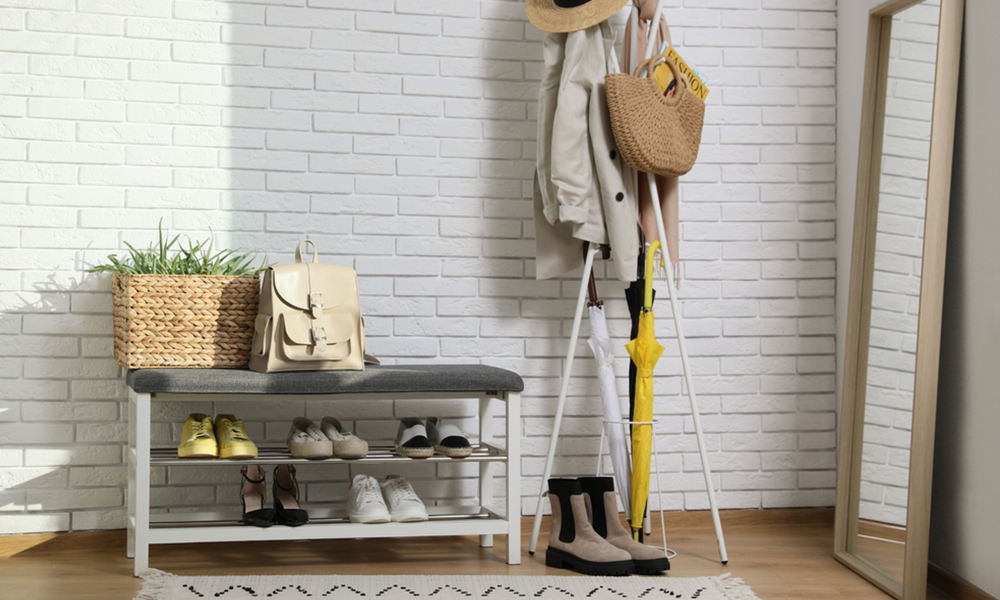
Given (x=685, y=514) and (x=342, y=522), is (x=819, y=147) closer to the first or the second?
(x=685, y=514)

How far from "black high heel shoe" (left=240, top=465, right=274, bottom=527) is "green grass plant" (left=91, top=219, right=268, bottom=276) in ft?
1.85

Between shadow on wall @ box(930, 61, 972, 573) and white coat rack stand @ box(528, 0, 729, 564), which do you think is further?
white coat rack stand @ box(528, 0, 729, 564)

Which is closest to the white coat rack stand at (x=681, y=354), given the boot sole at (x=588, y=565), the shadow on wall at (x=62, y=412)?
the boot sole at (x=588, y=565)

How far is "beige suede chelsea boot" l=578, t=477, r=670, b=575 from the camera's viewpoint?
222 centimetres

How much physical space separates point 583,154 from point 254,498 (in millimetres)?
1330

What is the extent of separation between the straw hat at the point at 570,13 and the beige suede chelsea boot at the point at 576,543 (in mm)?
1292

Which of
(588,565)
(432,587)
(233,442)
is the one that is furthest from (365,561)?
(588,565)

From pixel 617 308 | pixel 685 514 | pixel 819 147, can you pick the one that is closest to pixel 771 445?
pixel 685 514

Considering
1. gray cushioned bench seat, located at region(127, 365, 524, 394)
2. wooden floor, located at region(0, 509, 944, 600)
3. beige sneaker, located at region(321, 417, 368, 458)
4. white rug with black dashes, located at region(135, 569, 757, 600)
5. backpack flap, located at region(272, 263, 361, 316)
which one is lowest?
wooden floor, located at region(0, 509, 944, 600)

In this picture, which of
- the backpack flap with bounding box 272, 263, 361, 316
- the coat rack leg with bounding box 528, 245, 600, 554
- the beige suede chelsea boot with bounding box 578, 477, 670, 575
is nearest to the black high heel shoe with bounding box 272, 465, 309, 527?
the backpack flap with bounding box 272, 263, 361, 316

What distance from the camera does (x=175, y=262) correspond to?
2217mm

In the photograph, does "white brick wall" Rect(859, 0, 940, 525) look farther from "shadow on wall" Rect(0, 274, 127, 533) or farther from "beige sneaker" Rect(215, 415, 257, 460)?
"shadow on wall" Rect(0, 274, 127, 533)

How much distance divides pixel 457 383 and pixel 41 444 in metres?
1.27

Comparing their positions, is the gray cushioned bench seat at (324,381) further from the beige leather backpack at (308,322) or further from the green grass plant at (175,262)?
the green grass plant at (175,262)
